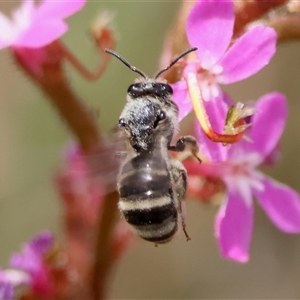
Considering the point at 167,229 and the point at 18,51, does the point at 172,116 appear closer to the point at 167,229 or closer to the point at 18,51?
the point at 167,229

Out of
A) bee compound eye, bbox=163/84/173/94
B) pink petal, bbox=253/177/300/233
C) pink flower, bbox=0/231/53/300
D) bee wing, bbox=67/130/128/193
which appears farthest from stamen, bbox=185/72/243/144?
pink flower, bbox=0/231/53/300

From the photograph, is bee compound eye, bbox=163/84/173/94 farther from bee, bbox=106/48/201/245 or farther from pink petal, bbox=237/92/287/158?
pink petal, bbox=237/92/287/158

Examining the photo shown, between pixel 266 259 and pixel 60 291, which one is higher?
pixel 266 259

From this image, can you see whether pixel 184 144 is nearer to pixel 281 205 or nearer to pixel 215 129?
pixel 215 129

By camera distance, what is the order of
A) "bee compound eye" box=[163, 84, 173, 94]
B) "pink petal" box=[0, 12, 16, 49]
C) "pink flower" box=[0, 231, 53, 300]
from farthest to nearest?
"pink flower" box=[0, 231, 53, 300]
"pink petal" box=[0, 12, 16, 49]
"bee compound eye" box=[163, 84, 173, 94]

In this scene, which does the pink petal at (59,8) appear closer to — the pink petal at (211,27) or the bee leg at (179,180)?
the pink petal at (211,27)

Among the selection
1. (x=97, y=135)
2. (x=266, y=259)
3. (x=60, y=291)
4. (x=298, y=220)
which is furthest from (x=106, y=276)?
(x=266, y=259)
